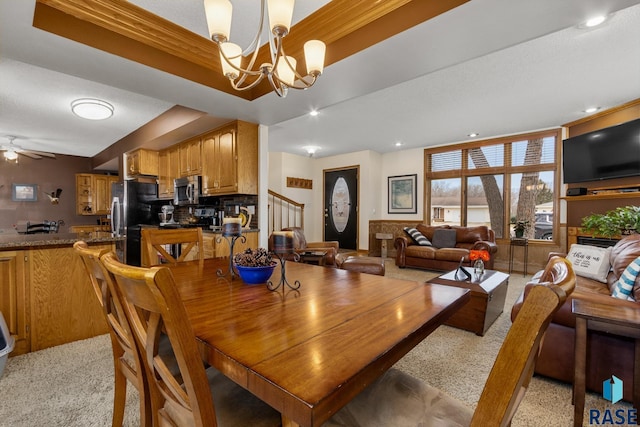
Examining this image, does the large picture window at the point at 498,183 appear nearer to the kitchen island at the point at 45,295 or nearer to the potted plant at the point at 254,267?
the potted plant at the point at 254,267

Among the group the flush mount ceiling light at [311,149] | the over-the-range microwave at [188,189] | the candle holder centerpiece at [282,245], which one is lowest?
the candle holder centerpiece at [282,245]

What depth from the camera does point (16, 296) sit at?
2.15m

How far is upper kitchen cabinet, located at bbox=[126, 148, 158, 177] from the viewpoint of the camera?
5.02 m

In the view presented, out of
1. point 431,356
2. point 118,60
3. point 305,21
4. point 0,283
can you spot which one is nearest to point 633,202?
point 431,356

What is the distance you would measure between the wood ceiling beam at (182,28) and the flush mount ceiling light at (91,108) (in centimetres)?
199

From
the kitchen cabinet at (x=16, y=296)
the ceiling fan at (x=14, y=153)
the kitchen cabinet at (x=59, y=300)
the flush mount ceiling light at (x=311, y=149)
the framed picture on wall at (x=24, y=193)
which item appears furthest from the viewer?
the flush mount ceiling light at (x=311, y=149)

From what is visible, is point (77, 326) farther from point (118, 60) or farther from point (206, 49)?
point (206, 49)

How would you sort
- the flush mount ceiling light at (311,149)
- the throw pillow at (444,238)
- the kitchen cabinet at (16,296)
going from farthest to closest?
the flush mount ceiling light at (311,149) < the throw pillow at (444,238) < the kitchen cabinet at (16,296)

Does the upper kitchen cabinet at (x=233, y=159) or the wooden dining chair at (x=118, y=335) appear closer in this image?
the wooden dining chair at (x=118, y=335)

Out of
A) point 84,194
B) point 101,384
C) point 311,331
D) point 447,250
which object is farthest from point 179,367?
point 84,194

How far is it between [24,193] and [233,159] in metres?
6.23

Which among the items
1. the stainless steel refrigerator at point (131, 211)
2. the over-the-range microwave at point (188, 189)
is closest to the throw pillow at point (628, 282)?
the over-the-range microwave at point (188, 189)

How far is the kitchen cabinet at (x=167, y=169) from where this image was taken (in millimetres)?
Answer: 4824

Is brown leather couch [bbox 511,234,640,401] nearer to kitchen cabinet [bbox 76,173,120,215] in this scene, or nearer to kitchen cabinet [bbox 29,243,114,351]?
kitchen cabinet [bbox 29,243,114,351]
